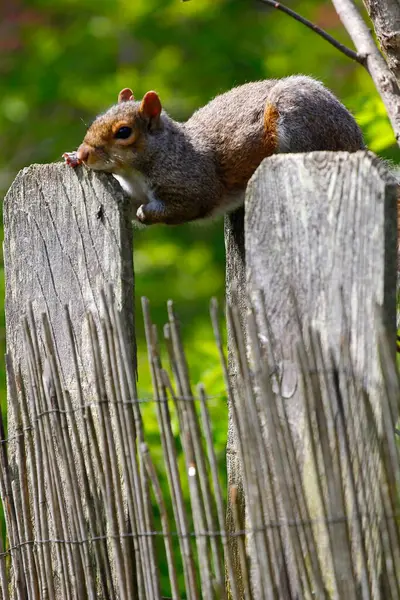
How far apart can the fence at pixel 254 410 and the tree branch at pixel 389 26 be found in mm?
936

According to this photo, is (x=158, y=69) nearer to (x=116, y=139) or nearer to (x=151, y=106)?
(x=151, y=106)

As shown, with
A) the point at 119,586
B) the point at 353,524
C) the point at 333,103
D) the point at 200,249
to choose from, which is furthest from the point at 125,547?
the point at 200,249

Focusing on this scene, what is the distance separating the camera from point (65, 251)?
3029 millimetres

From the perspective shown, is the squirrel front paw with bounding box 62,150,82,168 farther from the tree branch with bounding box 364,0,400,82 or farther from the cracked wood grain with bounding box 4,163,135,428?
the tree branch with bounding box 364,0,400,82

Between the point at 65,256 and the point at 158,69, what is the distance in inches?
251

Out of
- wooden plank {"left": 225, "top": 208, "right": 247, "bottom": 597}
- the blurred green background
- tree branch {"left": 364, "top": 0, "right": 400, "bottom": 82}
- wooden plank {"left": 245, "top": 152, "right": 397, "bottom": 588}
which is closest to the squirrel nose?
wooden plank {"left": 225, "top": 208, "right": 247, "bottom": 597}

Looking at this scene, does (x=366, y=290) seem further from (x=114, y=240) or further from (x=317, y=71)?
(x=317, y=71)

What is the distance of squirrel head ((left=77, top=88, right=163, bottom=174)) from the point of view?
3.85m

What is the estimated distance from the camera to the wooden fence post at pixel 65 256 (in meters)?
2.87

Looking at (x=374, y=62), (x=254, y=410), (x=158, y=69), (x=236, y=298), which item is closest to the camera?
(x=254, y=410)

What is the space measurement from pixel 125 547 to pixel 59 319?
0.75m

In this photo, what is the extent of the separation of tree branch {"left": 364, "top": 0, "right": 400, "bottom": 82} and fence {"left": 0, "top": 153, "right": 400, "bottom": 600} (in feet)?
3.07

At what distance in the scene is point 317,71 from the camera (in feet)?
28.3

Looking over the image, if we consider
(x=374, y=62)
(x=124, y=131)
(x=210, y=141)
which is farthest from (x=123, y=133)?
(x=374, y=62)
